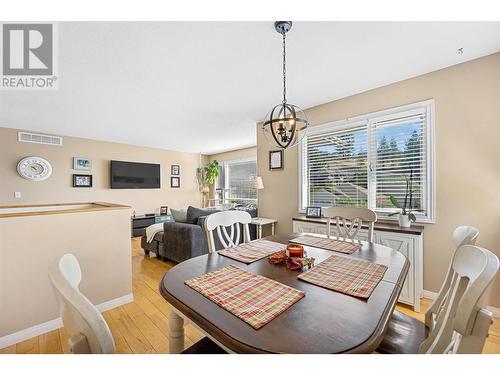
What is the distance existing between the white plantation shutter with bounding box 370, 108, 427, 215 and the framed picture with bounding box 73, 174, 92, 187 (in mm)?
5571

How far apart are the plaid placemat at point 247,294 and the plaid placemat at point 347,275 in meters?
0.17

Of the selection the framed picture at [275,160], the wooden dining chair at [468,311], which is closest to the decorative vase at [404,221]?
the wooden dining chair at [468,311]

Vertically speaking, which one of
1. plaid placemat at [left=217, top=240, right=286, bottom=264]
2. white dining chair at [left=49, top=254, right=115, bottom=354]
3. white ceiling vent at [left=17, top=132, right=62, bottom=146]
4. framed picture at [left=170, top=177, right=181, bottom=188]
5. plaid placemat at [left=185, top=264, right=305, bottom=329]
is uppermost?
white ceiling vent at [left=17, top=132, right=62, bottom=146]

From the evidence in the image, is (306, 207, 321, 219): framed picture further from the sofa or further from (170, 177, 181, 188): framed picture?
(170, 177, 181, 188): framed picture

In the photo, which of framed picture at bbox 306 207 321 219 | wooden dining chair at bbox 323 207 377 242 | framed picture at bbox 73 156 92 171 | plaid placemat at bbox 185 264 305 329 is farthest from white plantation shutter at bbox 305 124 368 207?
framed picture at bbox 73 156 92 171

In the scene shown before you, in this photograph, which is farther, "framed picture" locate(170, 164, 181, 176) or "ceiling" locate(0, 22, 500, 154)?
"framed picture" locate(170, 164, 181, 176)

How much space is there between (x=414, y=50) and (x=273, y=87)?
132 centimetres

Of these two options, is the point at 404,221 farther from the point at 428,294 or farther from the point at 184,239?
the point at 184,239

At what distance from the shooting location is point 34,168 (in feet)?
13.7

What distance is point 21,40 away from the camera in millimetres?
1686

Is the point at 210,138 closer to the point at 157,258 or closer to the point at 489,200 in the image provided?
the point at 157,258

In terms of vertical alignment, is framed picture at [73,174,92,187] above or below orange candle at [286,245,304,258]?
above

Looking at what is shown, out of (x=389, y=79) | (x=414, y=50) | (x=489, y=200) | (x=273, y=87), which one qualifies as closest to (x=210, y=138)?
(x=273, y=87)

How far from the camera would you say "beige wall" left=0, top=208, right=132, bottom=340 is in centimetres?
159
